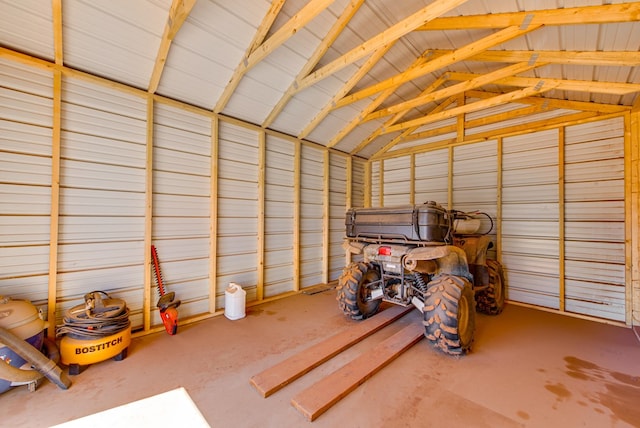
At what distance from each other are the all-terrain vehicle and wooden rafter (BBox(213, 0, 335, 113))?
7.90 feet

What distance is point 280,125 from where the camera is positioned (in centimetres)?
495

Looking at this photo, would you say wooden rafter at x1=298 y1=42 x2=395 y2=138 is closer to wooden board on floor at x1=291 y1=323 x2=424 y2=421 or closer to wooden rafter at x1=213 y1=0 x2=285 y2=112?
wooden rafter at x1=213 y1=0 x2=285 y2=112

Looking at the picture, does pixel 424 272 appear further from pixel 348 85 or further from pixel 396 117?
pixel 396 117

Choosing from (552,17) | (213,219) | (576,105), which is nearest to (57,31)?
(213,219)

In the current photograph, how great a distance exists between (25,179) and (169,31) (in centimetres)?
229

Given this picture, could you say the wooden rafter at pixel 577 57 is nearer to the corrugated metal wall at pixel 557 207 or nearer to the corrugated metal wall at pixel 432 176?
the corrugated metal wall at pixel 557 207

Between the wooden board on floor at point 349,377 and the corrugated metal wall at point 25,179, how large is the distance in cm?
318

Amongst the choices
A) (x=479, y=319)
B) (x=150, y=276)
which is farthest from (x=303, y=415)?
(x=479, y=319)

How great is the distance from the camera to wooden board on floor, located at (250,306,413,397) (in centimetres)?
234

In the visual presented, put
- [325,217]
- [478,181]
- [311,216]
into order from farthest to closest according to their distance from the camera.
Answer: [325,217] < [311,216] < [478,181]

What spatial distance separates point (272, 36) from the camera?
3.20 m

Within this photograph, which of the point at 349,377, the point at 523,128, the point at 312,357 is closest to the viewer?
the point at 349,377

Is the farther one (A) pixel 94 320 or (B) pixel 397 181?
(B) pixel 397 181

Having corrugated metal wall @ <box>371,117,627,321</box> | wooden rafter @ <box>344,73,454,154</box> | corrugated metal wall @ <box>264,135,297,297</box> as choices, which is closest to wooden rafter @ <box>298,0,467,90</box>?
corrugated metal wall @ <box>264,135,297,297</box>
